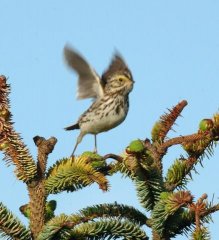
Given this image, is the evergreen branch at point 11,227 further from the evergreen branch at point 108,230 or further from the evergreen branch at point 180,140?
the evergreen branch at point 180,140

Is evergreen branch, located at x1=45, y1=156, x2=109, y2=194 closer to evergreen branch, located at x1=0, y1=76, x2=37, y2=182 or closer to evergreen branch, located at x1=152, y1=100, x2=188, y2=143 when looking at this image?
evergreen branch, located at x1=0, y1=76, x2=37, y2=182

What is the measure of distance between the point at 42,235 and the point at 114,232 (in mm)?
528

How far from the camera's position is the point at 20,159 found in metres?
5.16

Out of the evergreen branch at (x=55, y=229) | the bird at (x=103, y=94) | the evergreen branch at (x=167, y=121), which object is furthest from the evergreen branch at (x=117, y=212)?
the bird at (x=103, y=94)

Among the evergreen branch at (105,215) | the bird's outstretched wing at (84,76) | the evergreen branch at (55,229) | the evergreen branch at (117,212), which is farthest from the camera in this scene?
the bird's outstretched wing at (84,76)

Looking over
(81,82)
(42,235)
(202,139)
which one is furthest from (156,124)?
(81,82)

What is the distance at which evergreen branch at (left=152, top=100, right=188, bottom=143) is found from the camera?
5.48 meters

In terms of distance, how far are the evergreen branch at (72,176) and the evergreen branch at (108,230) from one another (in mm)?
335

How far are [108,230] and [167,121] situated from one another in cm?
115

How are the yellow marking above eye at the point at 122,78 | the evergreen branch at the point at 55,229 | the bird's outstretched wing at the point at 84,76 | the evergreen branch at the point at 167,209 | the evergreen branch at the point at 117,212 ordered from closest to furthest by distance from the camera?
the evergreen branch at the point at 167,209
the evergreen branch at the point at 55,229
the evergreen branch at the point at 117,212
the bird's outstretched wing at the point at 84,76
the yellow marking above eye at the point at 122,78

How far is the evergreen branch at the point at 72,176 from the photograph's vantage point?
5090 millimetres

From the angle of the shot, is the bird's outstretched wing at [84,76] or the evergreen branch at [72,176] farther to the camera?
the bird's outstretched wing at [84,76]

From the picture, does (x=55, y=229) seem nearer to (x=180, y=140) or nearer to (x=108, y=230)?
(x=108, y=230)

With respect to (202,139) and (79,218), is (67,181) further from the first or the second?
(202,139)
